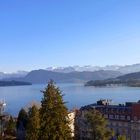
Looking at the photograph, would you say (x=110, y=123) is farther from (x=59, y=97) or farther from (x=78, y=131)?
(x=59, y=97)

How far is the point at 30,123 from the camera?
32.8 m

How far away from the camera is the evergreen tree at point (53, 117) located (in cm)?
2108

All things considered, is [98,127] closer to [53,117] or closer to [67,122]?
[67,122]

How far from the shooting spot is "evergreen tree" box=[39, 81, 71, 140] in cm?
2108

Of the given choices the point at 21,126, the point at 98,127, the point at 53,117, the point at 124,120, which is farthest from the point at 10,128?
the point at 53,117

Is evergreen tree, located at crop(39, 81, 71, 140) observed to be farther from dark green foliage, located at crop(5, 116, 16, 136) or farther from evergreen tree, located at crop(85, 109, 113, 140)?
dark green foliage, located at crop(5, 116, 16, 136)

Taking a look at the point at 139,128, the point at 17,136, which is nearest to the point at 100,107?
→ the point at 139,128

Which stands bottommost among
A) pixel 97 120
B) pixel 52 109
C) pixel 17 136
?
pixel 17 136

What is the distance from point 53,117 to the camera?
→ 21.2 meters

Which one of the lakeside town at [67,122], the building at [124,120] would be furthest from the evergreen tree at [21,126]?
the building at [124,120]

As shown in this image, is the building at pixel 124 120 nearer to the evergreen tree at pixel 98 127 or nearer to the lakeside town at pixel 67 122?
the lakeside town at pixel 67 122

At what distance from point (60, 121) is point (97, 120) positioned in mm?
18662

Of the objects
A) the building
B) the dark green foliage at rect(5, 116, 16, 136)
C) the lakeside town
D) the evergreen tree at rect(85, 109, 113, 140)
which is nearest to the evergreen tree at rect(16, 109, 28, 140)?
the lakeside town

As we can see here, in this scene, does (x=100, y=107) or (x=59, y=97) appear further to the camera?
(x=100, y=107)
